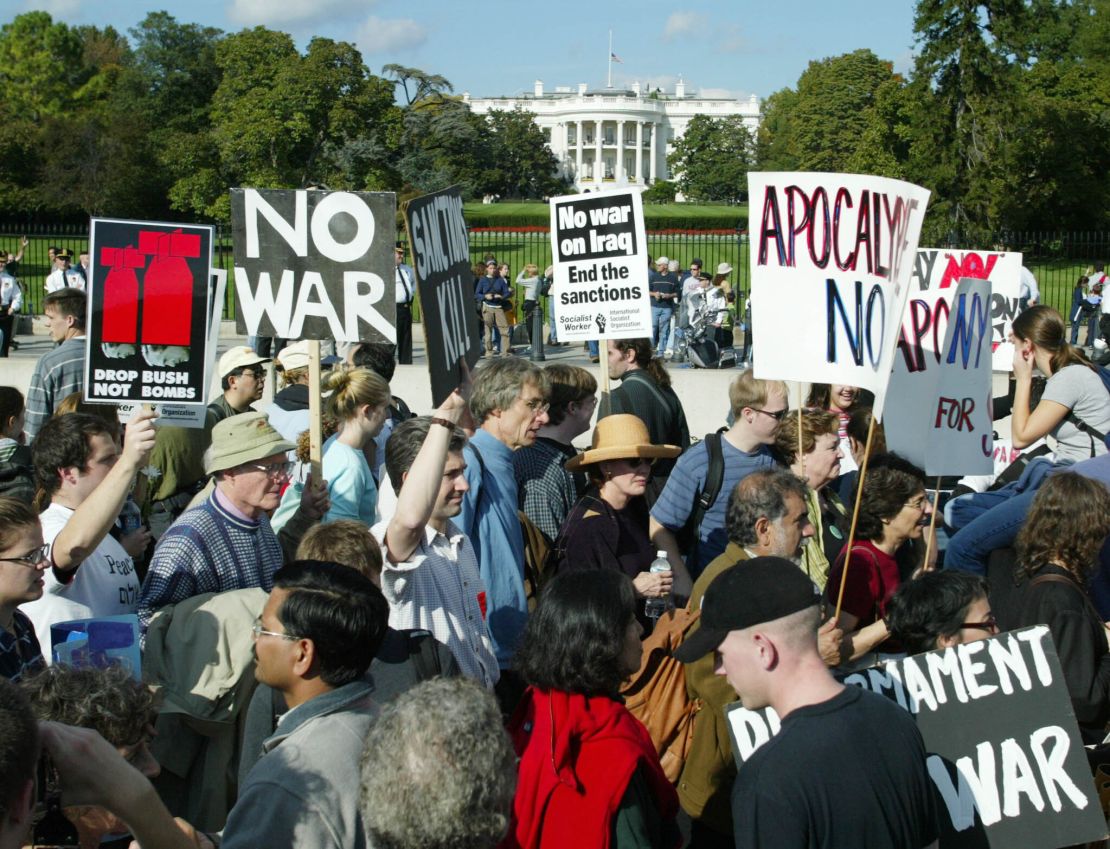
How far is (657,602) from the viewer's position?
4.98 metres

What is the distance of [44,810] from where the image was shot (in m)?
2.42

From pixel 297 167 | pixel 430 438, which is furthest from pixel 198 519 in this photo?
pixel 297 167

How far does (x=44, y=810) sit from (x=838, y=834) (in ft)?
5.48

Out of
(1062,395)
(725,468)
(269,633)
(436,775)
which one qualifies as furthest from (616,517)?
(436,775)

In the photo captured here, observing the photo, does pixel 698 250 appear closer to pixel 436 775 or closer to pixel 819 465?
pixel 819 465

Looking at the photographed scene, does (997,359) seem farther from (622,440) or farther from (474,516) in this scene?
(474,516)

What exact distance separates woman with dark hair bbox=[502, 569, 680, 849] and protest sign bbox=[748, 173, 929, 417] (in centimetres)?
165

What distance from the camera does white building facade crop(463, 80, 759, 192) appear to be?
144 m

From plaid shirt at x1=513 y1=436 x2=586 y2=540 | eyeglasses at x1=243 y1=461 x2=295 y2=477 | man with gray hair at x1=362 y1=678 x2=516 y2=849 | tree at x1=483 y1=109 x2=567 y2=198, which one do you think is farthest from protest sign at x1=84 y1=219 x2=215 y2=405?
tree at x1=483 y1=109 x2=567 y2=198

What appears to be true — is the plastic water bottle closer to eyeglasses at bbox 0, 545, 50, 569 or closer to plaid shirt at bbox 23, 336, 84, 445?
eyeglasses at bbox 0, 545, 50, 569

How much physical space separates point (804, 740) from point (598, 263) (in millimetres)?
5617

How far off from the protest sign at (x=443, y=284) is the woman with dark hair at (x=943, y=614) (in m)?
1.70

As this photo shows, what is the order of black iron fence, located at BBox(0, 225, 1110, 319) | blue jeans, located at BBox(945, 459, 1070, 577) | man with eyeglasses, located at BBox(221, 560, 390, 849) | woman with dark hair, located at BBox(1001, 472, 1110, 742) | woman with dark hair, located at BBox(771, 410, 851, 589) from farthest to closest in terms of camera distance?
black iron fence, located at BBox(0, 225, 1110, 319) → woman with dark hair, located at BBox(771, 410, 851, 589) → blue jeans, located at BBox(945, 459, 1070, 577) → woman with dark hair, located at BBox(1001, 472, 1110, 742) → man with eyeglasses, located at BBox(221, 560, 390, 849)

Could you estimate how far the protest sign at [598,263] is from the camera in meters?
8.04
